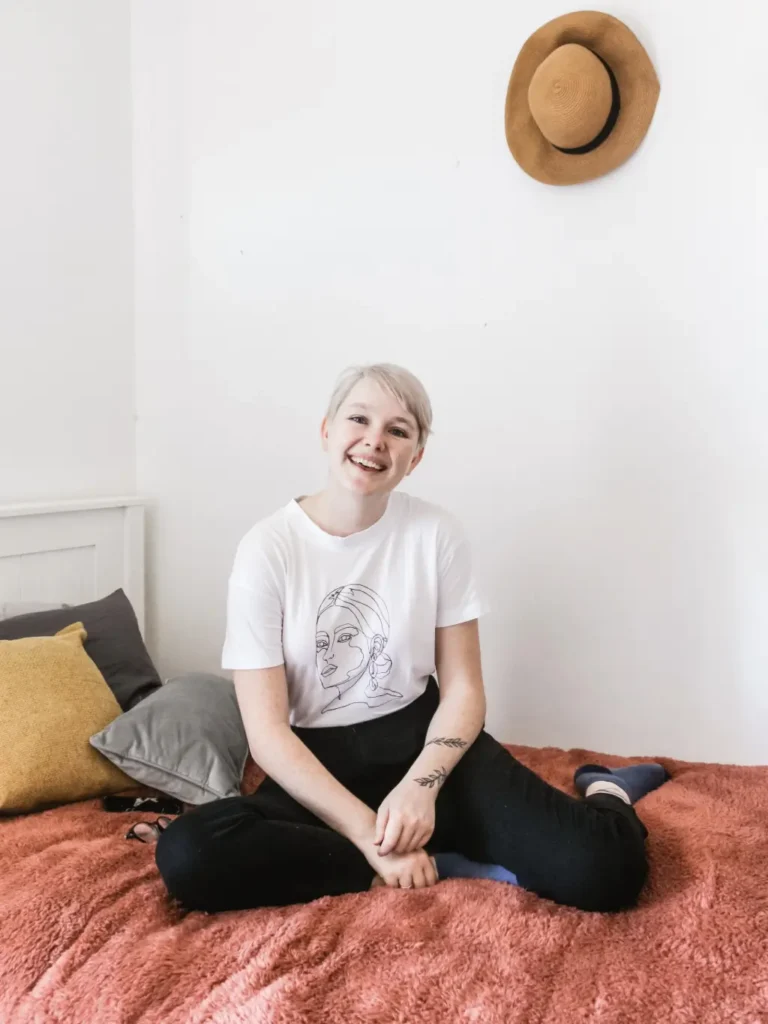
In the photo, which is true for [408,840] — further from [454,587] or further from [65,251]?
[65,251]

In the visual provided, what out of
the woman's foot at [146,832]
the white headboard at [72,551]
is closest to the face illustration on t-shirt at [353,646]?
the woman's foot at [146,832]

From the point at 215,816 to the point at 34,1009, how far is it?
29 centimetres

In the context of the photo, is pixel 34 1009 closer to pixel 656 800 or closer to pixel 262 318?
pixel 656 800

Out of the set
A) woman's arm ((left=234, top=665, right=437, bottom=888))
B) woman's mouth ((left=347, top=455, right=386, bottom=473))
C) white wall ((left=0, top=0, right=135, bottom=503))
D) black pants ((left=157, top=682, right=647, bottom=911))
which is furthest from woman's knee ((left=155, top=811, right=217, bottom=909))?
white wall ((left=0, top=0, right=135, bottom=503))

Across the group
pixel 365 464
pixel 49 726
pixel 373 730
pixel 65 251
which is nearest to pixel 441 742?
pixel 373 730

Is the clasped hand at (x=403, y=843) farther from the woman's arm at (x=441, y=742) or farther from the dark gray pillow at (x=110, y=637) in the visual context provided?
the dark gray pillow at (x=110, y=637)

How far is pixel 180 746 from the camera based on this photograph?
1.53 metres

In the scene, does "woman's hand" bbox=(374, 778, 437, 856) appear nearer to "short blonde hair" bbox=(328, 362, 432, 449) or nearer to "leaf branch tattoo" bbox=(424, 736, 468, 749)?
"leaf branch tattoo" bbox=(424, 736, 468, 749)

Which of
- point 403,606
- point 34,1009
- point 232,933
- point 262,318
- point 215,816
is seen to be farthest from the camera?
point 262,318

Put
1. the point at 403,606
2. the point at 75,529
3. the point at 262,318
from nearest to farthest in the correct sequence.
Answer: the point at 403,606 → the point at 75,529 → the point at 262,318

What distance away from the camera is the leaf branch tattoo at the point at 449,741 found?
1.33m

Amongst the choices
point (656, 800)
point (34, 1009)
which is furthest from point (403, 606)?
point (34, 1009)

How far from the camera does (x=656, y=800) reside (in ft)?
4.76

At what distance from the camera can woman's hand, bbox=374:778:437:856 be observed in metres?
1.19
